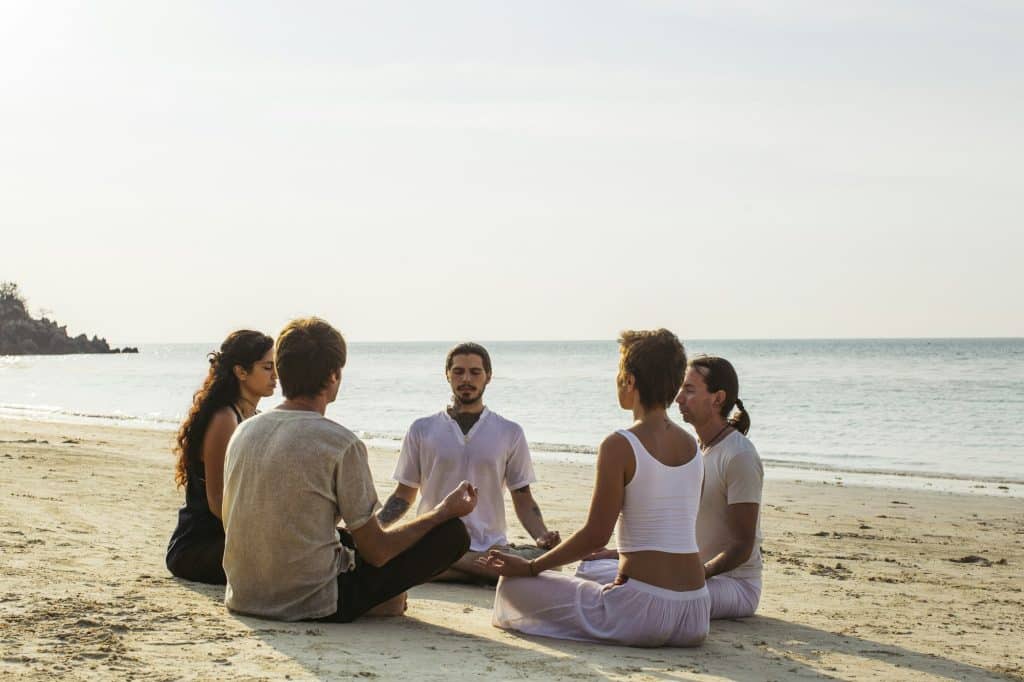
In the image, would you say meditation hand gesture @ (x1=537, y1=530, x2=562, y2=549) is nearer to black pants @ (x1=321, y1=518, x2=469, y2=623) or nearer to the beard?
black pants @ (x1=321, y1=518, x2=469, y2=623)

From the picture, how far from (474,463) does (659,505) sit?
219 centimetres

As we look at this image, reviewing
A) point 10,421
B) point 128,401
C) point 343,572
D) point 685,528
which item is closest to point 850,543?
point 685,528

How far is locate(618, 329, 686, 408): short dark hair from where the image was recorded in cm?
529

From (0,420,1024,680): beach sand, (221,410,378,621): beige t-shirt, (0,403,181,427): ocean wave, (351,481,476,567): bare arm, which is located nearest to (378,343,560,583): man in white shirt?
(0,420,1024,680): beach sand

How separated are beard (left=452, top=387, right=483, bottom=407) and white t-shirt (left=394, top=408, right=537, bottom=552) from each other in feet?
0.40

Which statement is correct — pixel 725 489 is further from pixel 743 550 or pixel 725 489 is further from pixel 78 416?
pixel 78 416

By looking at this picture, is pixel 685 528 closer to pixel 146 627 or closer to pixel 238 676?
pixel 238 676

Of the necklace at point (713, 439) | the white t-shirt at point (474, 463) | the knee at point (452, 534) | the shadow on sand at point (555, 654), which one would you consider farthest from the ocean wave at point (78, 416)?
the knee at point (452, 534)

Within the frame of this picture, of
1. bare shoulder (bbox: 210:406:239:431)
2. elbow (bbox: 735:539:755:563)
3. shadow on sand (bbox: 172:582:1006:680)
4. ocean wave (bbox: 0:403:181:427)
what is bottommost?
ocean wave (bbox: 0:403:181:427)

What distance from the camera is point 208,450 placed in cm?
620

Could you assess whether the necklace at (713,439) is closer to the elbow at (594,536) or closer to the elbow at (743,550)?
the elbow at (743,550)

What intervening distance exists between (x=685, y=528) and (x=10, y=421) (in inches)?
888

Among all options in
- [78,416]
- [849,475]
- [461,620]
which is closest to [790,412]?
[849,475]

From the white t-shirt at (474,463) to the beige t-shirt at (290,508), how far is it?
165 centimetres
